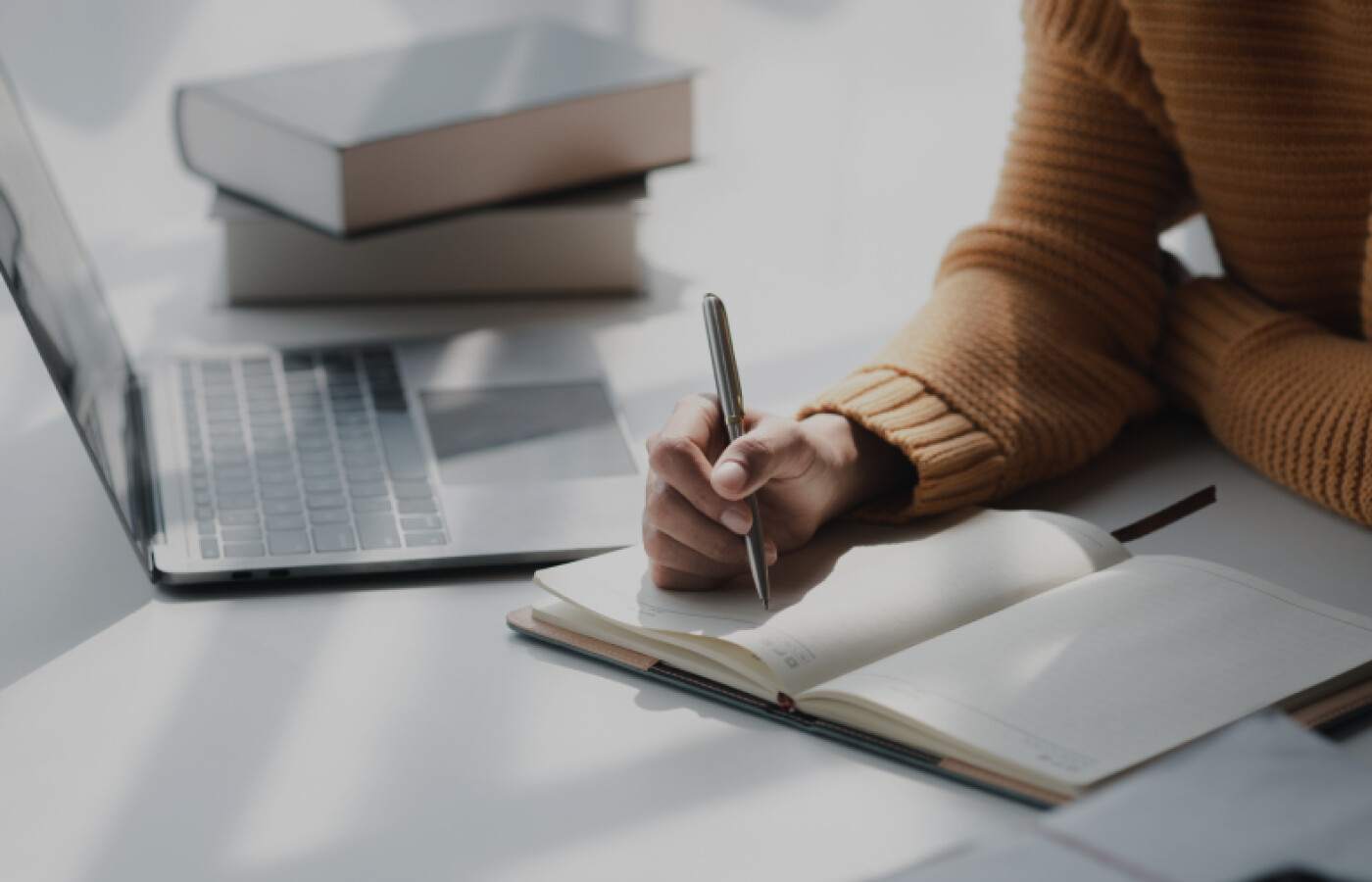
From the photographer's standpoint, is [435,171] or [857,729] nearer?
[857,729]

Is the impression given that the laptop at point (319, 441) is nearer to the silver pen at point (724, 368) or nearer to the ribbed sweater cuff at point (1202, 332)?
the silver pen at point (724, 368)

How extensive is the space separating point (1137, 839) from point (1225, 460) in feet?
1.64

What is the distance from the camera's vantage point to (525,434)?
84 centimetres

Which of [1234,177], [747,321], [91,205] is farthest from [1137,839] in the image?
[91,205]

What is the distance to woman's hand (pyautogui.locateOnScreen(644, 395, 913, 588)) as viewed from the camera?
0.60 m

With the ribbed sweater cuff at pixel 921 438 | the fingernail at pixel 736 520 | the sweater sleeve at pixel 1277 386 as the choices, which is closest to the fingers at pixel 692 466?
the fingernail at pixel 736 520

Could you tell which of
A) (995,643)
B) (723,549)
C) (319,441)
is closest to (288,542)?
(319,441)

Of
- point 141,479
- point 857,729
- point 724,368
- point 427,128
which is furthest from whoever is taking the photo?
point 427,128

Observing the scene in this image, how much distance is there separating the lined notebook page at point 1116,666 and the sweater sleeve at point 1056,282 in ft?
0.52

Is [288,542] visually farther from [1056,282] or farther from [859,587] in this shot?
[1056,282]

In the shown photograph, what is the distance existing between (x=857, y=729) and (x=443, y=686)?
18 centimetres

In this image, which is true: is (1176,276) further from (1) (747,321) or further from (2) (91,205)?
(2) (91,205)

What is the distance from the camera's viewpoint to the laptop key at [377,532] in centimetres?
70

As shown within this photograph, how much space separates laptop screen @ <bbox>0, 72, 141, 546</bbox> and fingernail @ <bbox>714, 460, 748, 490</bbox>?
30 centimetres
